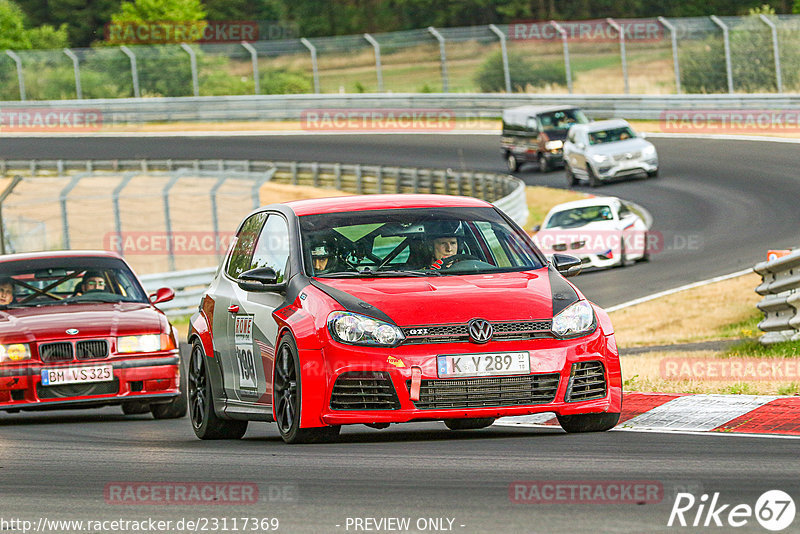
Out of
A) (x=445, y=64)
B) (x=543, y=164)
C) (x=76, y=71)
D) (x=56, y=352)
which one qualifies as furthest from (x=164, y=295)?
(x=76, y=71)

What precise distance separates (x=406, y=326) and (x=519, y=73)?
1772 inches

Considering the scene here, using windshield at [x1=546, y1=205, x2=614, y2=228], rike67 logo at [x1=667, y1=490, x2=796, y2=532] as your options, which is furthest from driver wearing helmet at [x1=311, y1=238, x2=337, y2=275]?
windshield at [x1=546, y1=205, x2=614, y2=228]

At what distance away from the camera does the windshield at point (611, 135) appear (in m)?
34.4

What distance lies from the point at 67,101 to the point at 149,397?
4521 centimetres

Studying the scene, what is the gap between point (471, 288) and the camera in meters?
8.34

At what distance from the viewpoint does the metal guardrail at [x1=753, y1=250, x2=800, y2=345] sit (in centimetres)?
1345

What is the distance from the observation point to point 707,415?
8.98 meters

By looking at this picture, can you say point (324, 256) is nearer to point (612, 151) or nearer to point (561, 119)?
point (612, 151)

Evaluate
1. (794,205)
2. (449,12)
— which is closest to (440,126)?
(794,205)
